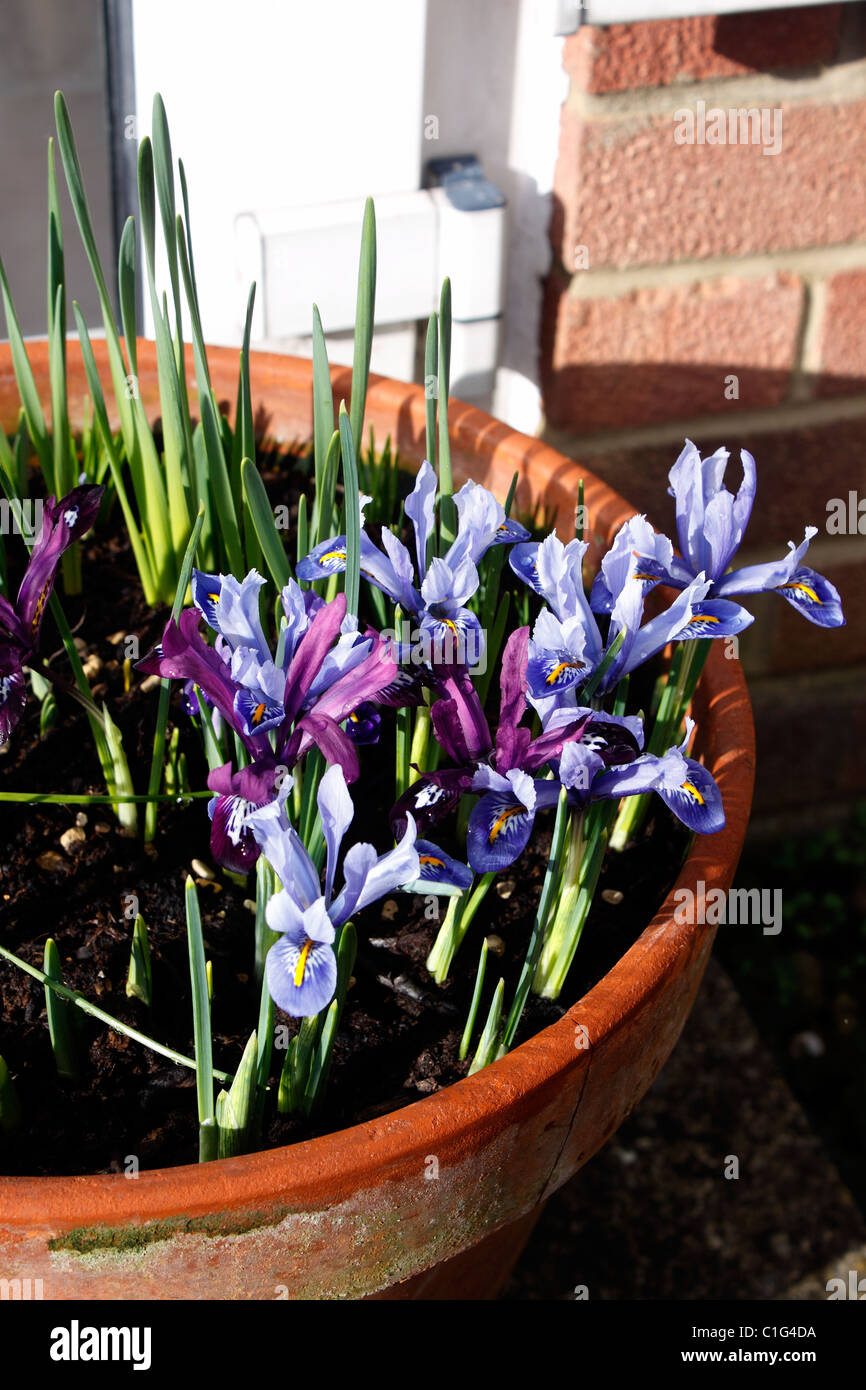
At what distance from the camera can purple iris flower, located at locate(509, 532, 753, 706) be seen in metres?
0.61

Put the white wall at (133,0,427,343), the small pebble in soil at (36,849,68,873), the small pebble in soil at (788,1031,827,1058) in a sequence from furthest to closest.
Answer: the small pebble in soil at (788,1031,827,1058)
the white wall at (133,0,427,343)
the small pebble in soil at (36,849,68,873)

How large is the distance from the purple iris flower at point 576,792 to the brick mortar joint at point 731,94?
2.03 ft

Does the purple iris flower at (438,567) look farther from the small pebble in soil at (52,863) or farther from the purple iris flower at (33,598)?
the small pebble in soil at (52,863)

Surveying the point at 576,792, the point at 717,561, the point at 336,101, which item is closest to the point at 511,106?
the point at 336,101

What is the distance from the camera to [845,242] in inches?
45.7

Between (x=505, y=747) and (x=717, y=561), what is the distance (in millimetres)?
157

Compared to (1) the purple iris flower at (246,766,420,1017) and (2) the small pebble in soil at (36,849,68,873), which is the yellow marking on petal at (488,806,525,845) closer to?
(1) the purple iris flower at (246,766,420,1017)

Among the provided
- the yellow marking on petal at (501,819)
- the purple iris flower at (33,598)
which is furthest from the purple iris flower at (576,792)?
the purple iris flower at (33,598)

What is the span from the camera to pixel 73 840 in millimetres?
762

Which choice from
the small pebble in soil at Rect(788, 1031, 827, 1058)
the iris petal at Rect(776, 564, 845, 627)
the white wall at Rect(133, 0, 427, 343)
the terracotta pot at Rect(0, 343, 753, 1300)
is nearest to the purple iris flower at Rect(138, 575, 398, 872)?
the terracotta pot at Rect(0, 343, 753, 1300)

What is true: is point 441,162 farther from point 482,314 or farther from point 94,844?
point 94,844

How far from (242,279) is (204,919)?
596mm

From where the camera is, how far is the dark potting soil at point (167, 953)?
640 mm

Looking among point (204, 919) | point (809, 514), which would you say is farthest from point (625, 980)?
point (809, 514)
